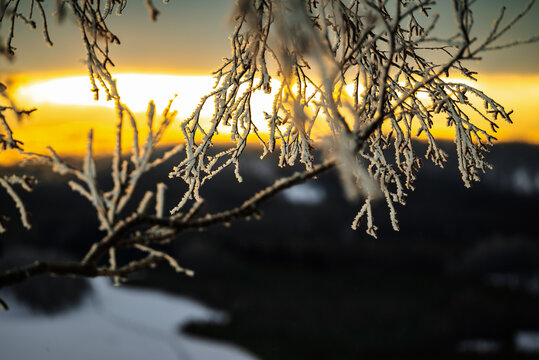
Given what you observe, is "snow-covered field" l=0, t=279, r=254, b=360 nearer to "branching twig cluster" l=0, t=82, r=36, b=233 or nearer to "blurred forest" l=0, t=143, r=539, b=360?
"blurred forest" l=0, t=143, r=539, b=360

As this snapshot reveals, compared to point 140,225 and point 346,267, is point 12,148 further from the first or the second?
point 346,267

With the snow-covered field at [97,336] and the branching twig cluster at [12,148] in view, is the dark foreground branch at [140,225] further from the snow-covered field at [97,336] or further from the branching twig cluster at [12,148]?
the snow-covered field at [97,336]

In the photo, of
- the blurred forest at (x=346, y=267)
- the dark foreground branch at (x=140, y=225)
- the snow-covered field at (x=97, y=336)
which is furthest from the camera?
the blurred forest at (x=346, y=267)

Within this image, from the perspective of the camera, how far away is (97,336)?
58.5ft

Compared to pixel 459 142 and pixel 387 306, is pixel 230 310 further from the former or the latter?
pixel 459 142

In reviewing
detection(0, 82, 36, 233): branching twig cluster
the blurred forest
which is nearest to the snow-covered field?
the blurred forest

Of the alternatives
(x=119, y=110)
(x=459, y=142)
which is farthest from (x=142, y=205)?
(x=459, y=142)

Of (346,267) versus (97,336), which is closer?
(97,336)

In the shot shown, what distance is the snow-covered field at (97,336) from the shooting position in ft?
51.9

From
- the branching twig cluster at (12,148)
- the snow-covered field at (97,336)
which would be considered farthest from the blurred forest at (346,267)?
the branching twig cluster at (12,148)

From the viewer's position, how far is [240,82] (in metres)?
3.17

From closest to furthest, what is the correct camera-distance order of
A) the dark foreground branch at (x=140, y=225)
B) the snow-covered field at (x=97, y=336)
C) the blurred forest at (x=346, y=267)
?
the dark foreground branch at (x=140, y=225) < the snow-covered field at (x=97, y=336) < the blurred forest at (x=346, y=267)

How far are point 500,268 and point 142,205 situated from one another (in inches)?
1987

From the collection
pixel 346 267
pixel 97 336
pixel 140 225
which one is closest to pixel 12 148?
pixel 140 225
